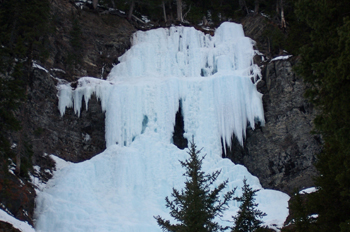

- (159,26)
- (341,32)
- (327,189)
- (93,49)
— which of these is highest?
(159,26)

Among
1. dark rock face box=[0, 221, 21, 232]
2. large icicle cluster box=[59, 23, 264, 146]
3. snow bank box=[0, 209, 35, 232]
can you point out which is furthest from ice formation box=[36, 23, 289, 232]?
dark rock face box=[0, 221, 21, 232]

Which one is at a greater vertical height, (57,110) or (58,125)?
(57,110)

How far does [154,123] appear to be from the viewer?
23.6 meters

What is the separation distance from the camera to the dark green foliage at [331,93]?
793 centimetres

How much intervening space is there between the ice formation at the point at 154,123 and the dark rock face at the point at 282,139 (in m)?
0.81

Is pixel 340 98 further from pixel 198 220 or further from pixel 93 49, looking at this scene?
pixel 93 49

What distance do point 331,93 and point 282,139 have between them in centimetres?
1532

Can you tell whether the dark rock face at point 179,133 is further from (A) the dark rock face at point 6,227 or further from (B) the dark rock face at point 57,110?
(A) the dark rock face at point 6,227

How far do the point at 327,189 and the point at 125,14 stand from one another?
27.6 metres

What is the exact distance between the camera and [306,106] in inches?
892

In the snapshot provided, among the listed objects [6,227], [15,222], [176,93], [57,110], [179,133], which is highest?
[176,93]

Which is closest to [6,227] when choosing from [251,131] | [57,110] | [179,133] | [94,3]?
[57,110]

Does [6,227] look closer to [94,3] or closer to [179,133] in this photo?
[179,133]

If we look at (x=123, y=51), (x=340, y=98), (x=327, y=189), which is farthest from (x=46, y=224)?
(x=123, y=51)
